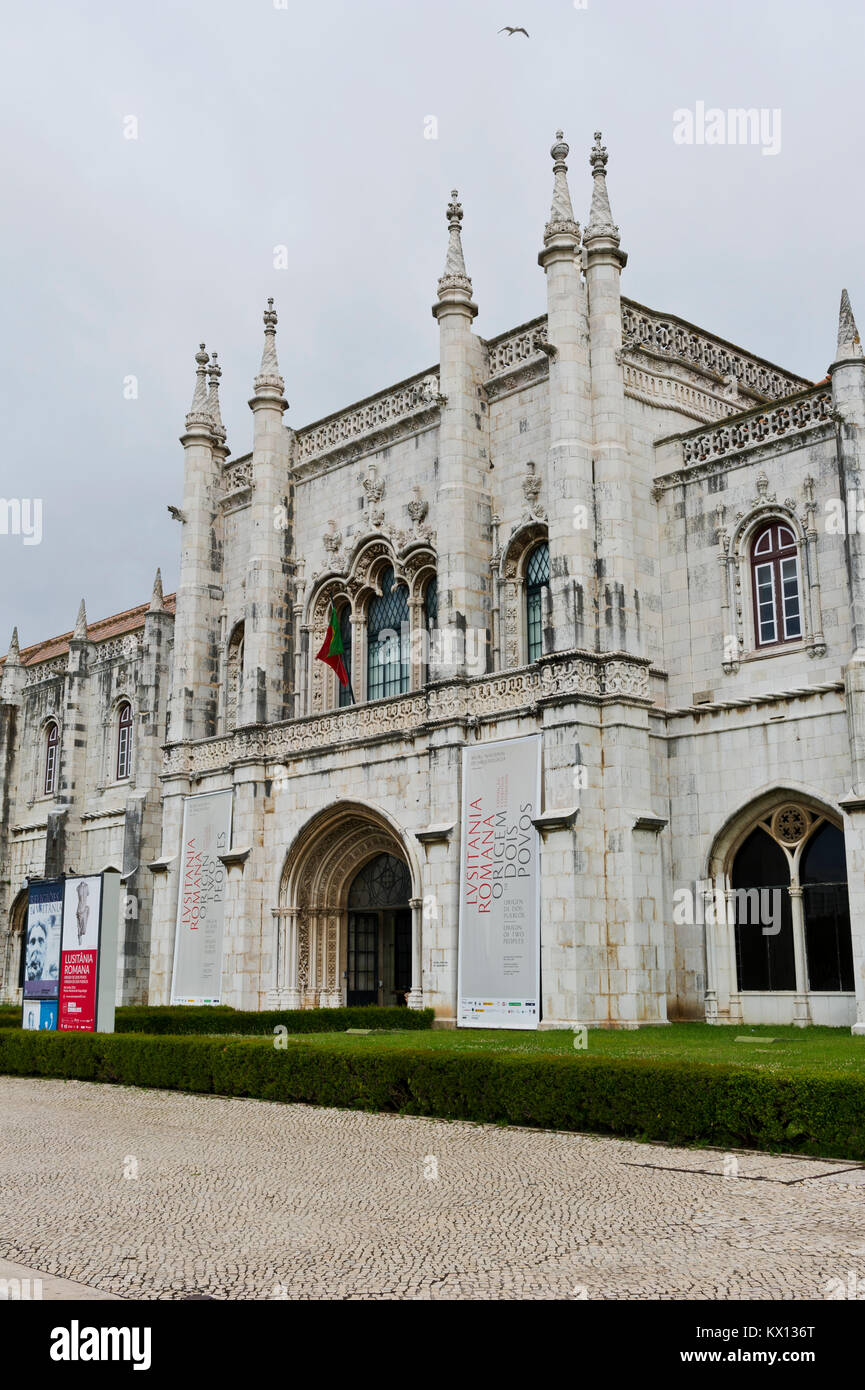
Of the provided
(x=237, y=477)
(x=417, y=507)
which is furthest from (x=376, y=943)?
(x=237, y=477)

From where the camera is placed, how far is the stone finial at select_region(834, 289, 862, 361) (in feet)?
72.0

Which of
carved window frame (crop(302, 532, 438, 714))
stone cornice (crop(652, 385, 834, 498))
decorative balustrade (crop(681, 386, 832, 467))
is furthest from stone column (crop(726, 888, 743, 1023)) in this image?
decorative balustrade (crop(681, 386, 832, 467))

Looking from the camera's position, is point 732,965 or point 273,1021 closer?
point 732,965

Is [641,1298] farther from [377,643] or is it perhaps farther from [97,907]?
[377,643]

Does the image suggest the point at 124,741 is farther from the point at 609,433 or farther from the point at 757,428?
the point at 757,428

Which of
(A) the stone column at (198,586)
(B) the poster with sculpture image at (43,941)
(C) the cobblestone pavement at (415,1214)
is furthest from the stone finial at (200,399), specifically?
(C) the cobblestone pavement at (415,1214)

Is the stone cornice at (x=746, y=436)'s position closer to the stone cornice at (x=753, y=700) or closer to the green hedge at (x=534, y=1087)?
the stone cornice at (x=753, y=700)

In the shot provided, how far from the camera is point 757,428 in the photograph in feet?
79.0

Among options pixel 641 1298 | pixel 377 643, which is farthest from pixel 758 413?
pixel 641 1298

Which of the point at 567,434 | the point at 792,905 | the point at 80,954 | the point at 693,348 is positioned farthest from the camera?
the point at 693,348

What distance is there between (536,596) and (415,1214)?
19.1 m

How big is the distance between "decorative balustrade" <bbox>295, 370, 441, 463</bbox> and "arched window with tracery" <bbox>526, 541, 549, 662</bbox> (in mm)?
4144

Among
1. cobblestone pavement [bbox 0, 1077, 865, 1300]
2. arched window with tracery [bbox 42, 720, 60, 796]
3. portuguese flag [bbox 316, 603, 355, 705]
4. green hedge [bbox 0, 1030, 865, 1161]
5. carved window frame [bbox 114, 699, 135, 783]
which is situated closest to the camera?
cobblestone pavement [bbox 0, 1077, 865, 1300]

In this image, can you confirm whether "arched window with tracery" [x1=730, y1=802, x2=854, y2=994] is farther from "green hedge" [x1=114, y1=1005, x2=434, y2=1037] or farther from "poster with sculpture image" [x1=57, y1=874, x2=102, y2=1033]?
"poster with sculpture image" [x1=57, y1=874, x2=102, y2=1033]
